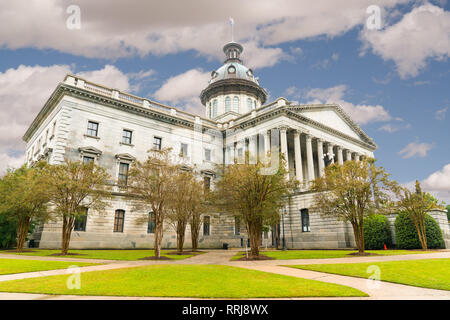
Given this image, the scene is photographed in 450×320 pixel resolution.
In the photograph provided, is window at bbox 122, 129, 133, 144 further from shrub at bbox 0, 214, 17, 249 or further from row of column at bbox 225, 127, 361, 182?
shrub at bbox 0, 214, 17, 249

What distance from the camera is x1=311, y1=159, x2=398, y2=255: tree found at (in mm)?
23562

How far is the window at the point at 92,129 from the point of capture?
3522cm

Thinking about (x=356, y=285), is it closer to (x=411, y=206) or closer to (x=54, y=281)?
(x=54, y=281)

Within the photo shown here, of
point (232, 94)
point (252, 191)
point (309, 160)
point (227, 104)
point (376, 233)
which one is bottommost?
point (376, 233)

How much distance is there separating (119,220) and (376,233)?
27350mm

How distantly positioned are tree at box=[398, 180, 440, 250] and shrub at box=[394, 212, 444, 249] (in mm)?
565

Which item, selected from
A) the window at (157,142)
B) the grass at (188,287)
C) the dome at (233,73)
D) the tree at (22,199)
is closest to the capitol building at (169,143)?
the window at (157,142)

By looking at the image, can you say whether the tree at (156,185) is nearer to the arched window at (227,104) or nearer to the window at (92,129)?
the window at (92,129)

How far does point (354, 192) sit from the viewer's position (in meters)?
23.7

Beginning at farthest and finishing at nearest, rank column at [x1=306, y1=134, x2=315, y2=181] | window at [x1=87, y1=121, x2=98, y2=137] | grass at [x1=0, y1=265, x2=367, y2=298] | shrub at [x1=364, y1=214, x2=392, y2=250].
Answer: column at [x1=306, y1=134, x2=315, y2=181] → window at [x1=87, y1=121, x2=98, y2=137] → shrub at [x1=364, y1=214, x2=392, y2=250] → grass at [x1=0, y1=265, x2=367, y2=298]

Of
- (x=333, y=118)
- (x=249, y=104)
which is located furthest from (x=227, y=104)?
(x=333, y=118)

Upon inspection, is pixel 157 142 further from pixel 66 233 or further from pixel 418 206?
pixel 418 206

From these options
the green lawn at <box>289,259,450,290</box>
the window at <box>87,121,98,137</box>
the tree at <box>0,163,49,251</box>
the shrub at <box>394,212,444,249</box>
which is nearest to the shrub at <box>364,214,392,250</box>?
the shrub at <box>394,212,444,249</box>

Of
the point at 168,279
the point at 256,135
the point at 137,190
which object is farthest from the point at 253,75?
the point at 168,279
